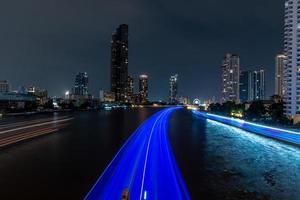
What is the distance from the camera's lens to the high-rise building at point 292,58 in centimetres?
12774

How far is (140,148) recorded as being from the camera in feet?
113

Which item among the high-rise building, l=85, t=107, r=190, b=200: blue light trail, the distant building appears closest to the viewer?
l=85, t=107, r=190, b=200: blue light trail

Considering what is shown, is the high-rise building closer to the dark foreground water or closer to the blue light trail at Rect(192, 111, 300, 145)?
the blue light trail at Rect(192, 111, 300, 145)

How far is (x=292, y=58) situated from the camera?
13875 cm

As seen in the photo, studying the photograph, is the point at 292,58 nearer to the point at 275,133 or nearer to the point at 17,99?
the point at 275,133

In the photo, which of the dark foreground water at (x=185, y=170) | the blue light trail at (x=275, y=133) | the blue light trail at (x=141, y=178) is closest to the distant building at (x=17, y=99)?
the blue light trail at (x=275, y=133)

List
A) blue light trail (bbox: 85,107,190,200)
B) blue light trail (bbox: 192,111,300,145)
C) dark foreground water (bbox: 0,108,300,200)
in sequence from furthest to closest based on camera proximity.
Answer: blue light trail (bbox: 192,111,300,145) < dark foreground water (bbox: 0,108,300,200) < blue light trail (bbox: 85,107,190,200)

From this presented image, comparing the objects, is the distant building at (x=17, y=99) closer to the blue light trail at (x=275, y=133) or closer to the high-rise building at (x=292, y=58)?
the high-rise building at (x=292, y=58)

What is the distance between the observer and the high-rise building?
419 feet

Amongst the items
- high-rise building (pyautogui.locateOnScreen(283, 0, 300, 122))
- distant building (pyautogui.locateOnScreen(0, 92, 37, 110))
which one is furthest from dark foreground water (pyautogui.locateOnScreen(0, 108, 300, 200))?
distant building (pyautogui.locateOnScreen(0, 92, 37, 110))

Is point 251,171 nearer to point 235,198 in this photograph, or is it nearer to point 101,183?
point 235,198

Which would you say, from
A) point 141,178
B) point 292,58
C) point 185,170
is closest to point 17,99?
point 292,58

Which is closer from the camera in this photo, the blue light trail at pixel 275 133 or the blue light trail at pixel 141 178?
the blue light trail at pixel 141 178

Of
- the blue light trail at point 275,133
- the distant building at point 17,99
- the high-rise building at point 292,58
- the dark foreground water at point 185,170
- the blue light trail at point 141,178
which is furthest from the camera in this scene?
the distant building at point 17,99
